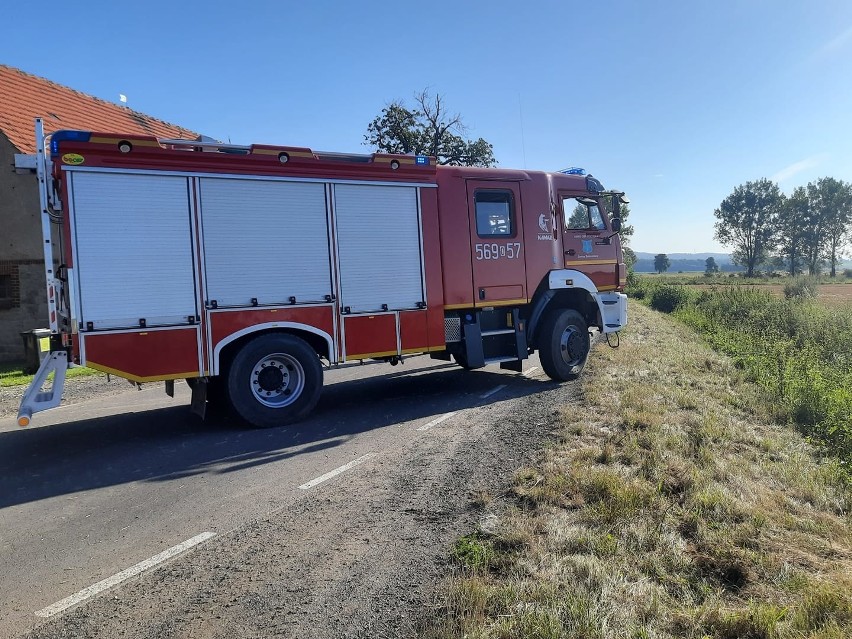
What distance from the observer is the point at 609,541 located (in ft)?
11.2

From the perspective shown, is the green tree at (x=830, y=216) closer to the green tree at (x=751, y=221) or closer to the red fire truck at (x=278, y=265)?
the green tree at (x=751, y=221)

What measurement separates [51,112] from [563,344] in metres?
14.6

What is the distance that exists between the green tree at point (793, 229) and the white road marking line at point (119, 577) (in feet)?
351

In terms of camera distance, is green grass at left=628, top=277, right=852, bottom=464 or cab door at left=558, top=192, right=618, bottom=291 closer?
green grass at left=628, top=277, right=852, bottom=464

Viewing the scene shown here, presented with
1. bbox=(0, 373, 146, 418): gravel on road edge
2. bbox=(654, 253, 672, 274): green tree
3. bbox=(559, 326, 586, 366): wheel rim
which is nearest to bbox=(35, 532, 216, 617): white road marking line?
bbox=(0, 373, 146, 418): gravel on road edge

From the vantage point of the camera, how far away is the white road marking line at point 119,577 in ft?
9.93

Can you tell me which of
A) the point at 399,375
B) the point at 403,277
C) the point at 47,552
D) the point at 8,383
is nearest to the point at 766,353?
the point at 399,375

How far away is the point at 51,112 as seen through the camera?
49.6 ft

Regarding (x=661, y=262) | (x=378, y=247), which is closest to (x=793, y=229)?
(x=661, y=262)

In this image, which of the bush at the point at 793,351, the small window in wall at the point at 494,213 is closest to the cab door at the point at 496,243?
the small window in wall at the point at 494,213

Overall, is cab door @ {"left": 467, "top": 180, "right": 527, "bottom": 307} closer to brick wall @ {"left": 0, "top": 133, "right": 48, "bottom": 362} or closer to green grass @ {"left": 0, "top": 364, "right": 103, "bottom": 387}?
green grass @ {"left": 0, "top": 364, "right": 103, "bottom": 387}

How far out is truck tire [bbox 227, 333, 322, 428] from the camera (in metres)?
6.72

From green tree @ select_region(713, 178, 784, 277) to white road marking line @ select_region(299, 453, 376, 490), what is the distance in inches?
4089

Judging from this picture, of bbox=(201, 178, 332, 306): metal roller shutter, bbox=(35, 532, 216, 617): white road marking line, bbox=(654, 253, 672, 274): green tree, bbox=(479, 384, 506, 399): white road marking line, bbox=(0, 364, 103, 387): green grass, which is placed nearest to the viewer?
bbox=(35, 532, 216, 617): white road marking line
